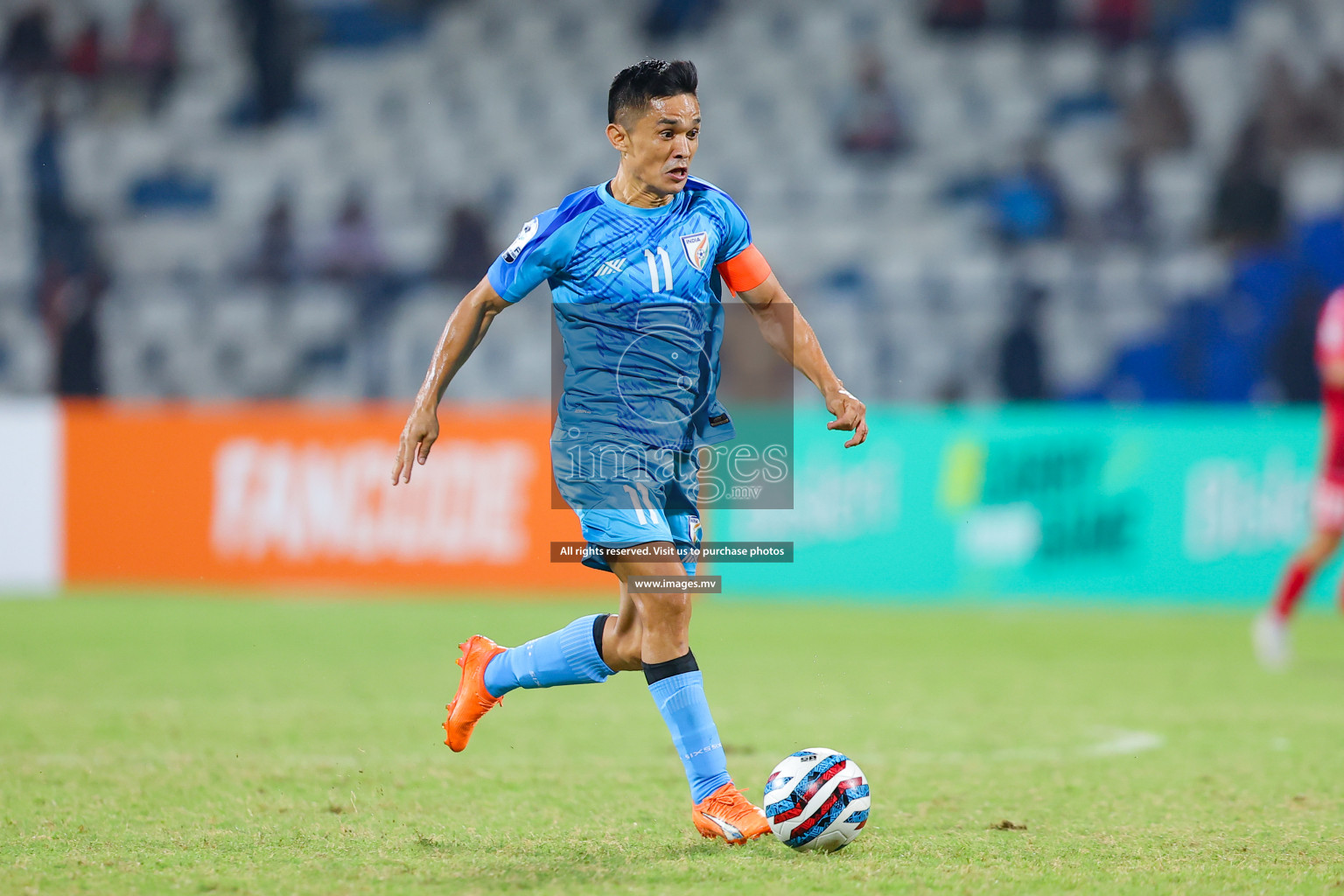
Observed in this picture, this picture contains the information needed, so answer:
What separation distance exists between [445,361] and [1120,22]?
1375cm

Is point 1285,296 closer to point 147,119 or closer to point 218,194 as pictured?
point 218,194

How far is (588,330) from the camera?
4.36m

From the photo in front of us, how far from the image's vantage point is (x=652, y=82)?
4223 millimetres

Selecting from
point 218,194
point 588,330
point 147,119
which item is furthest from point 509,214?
point 588,330

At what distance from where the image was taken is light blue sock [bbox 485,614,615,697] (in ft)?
15.1

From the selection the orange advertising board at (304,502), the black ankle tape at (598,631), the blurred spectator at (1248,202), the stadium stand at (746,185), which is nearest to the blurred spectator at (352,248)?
the stadium stand at (746,185)

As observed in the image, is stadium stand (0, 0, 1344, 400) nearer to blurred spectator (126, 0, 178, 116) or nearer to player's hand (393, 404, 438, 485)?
blurred spectator (126, 0, 178, 116)

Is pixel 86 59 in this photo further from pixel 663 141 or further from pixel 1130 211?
pixel 663 141

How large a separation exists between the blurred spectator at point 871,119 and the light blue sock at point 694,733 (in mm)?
12052

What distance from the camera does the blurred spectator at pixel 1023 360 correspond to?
12984 mm

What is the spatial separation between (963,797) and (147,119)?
1381 cm

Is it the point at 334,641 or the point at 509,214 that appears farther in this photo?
the point at 509,214

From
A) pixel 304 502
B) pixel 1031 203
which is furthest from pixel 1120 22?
pixel 304 502

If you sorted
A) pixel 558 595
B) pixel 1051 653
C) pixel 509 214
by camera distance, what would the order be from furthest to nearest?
1. pixel 509 214
2. pixel 558 595
3. pixel 1051 653
